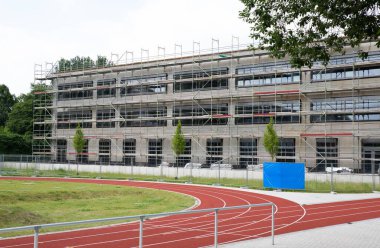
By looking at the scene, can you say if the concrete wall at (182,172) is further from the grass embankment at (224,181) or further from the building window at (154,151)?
the building window at (154,151)

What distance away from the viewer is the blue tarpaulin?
29.7 metres

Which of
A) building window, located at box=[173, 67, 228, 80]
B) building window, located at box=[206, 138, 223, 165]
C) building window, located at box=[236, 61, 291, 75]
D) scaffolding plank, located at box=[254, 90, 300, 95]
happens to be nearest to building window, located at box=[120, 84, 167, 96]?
building window, located at box=[173, 67, 228, 80]

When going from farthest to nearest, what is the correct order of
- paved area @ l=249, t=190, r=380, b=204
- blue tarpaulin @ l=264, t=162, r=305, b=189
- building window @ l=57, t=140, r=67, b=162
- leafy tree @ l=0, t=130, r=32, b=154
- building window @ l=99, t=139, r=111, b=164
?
1. leafy tree @ l=0, t=130, r=32, b=154
2. building window @ l=57, t=140, r=67, b=162
3. building window @ l=99, t=139, r=111, b=164
4. blue tarpaulin @ l=264, t=162, r=305, b=189
5. paved area @ l=249, t=190, r=380, b=204

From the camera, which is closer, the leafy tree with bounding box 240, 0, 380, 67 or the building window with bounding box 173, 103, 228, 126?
the leafy tree with bounding box 240, 0, 380, 67

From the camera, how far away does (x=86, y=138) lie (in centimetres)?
5722

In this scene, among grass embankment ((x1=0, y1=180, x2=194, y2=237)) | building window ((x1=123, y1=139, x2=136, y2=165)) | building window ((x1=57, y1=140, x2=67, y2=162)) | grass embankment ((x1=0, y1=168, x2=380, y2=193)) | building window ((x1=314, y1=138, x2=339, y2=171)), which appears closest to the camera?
grass embankment ((x1=0, y1=180, x2=194, y2=237))

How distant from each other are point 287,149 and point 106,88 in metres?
24.8

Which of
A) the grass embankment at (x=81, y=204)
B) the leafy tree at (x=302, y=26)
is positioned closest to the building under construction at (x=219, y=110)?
the grass embankment at (x=81, y=204)

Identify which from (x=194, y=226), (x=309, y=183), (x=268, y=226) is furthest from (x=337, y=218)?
(x=309, y=183)

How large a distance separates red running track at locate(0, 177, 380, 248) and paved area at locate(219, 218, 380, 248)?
0.74 m

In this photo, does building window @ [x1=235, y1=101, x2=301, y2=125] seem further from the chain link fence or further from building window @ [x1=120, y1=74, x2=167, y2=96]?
building window @ [x1=120, y1=74, x2=167, y2=96]

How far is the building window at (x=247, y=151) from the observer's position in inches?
1778

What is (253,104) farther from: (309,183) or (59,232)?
(59,232)

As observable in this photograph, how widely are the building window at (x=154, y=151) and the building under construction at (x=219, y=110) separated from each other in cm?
12
